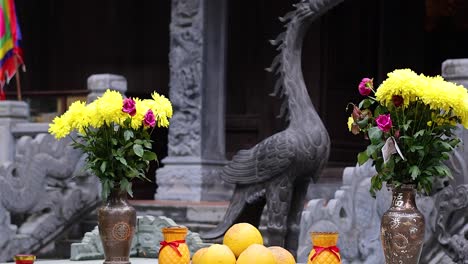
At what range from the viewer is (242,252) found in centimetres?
471

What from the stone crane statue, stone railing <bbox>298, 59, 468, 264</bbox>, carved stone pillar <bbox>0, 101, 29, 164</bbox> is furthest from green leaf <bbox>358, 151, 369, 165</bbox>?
carved stone pillar <bbox>0, 101, 29, 164</bbox>

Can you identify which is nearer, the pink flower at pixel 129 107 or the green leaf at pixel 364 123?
the green leaf at pixel 364 123

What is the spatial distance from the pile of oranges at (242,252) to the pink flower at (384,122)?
65cm

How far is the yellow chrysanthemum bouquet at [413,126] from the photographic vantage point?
15.6 ft

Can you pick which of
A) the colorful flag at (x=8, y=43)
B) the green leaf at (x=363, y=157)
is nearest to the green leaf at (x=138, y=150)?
the green leaf at (x=363, y=157)

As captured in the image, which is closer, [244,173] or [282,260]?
[282,260]

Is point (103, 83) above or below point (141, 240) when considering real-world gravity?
above

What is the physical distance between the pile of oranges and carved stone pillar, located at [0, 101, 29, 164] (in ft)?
21.9

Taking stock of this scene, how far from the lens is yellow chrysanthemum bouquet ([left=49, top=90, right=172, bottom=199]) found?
5395 millimetres

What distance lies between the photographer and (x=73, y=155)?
1123cm

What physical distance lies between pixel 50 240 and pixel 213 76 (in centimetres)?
276

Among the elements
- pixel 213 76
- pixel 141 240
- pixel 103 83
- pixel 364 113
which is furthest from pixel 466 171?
pixel 213 76

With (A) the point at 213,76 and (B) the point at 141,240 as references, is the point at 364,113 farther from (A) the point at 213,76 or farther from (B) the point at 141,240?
(A) the point at 213,76

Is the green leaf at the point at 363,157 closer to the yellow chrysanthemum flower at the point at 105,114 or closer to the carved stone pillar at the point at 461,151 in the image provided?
the yellow chrysanthemum flower at the point at 105,114
